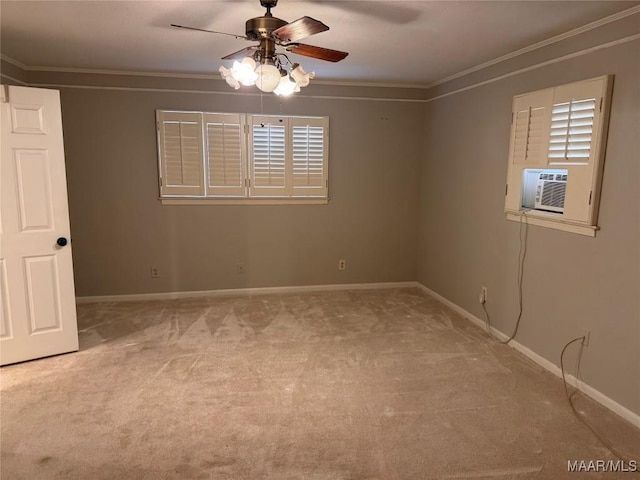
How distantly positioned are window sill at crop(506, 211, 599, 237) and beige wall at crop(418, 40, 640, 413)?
5cm

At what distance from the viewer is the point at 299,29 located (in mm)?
1984

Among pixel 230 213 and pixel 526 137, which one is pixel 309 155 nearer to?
pixel 230 213

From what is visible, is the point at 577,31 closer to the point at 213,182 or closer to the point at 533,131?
the point at 533,131

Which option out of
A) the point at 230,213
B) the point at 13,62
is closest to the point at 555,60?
the point at 230,213

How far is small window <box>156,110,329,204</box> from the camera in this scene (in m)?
4.47

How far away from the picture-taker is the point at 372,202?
199 inches

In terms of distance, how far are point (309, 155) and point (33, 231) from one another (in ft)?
9.11

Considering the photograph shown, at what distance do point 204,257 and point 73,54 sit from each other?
229cm

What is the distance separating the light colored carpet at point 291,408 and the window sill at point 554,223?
3.53 ft

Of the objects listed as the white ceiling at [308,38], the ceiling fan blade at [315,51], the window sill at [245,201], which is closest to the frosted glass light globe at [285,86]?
the ceiling fan blade at [315,51]

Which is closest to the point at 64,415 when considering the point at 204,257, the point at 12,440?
the point at 12,440

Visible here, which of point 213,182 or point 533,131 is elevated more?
point 533,131

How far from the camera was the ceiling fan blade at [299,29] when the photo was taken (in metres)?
1.88

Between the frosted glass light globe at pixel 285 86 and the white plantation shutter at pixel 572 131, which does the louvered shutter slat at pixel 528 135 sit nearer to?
the white plantation shutter at pixel 572 131
